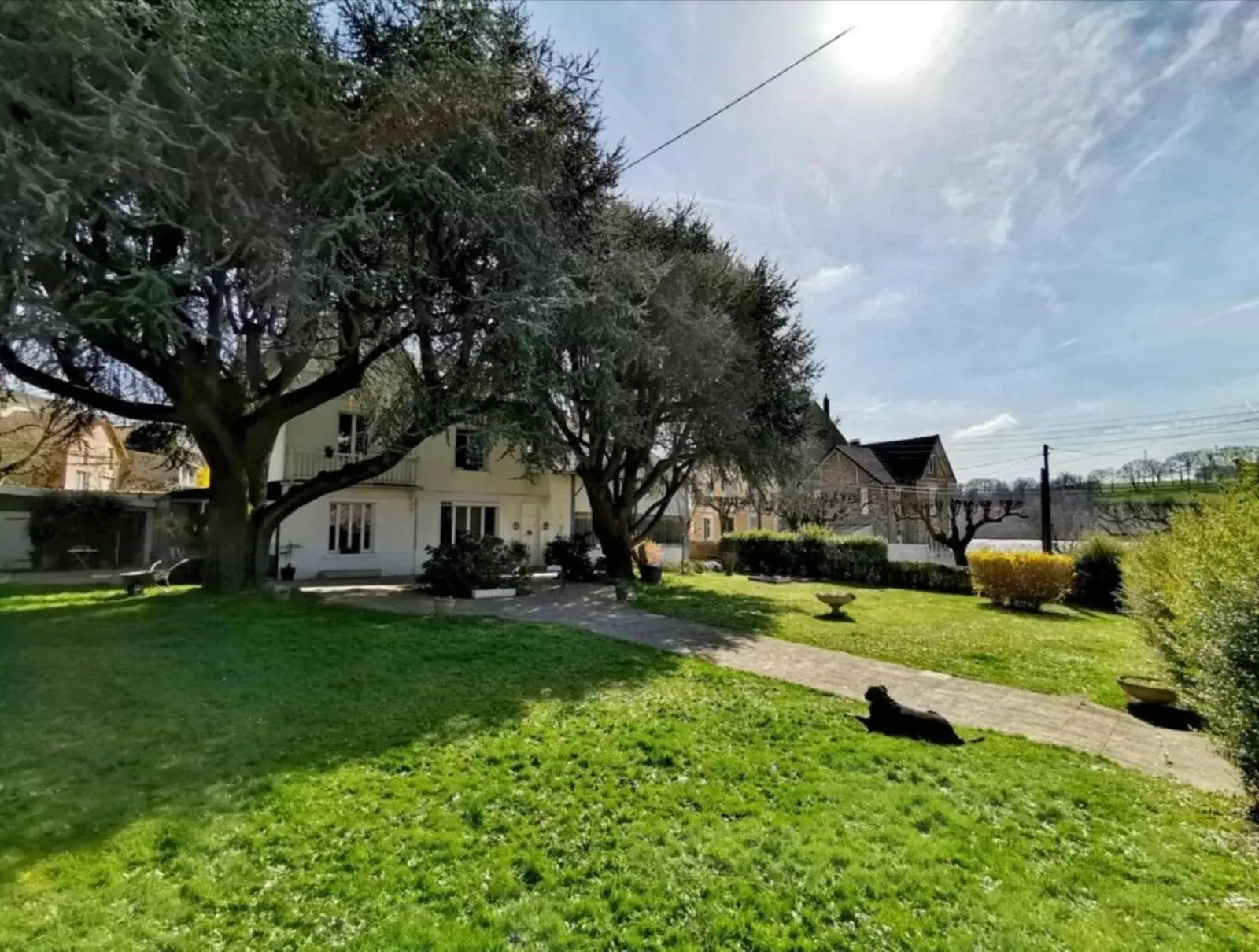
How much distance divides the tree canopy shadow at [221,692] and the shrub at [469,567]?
3315 millimetres

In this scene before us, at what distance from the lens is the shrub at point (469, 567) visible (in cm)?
1435

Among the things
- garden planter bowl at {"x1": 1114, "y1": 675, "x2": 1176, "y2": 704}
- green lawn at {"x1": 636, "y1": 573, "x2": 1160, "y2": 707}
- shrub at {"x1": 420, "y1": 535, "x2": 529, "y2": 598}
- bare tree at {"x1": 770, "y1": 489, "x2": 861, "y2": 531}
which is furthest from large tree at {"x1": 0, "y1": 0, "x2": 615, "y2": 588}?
bare tree at {"x1": 770, "y1": 489, "x2": 861, "y2": 531}

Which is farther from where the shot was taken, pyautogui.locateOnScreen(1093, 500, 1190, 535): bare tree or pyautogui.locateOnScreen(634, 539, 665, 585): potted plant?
pyautogui.locateOnScreen(1093, 500, 1190, 535): bare tree

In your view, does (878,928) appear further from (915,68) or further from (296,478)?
(296,478)

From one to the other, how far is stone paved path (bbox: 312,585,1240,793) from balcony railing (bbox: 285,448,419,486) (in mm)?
6247

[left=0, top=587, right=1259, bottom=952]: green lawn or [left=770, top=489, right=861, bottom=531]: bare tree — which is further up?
[left=770, top=489, right=861, bottom=531]: bare tree

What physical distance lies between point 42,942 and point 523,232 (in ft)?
34.2

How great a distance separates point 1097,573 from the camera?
55.3 feet

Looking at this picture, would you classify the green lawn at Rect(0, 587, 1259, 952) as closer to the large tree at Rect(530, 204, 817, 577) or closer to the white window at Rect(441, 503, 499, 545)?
the large tree at Rect(530, 204, 817, 577)

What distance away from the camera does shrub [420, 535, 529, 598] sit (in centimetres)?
1435

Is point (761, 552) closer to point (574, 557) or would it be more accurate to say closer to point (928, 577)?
point (928, 577)

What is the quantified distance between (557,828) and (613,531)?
48.7 ft

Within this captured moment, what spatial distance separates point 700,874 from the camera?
10.6 feet

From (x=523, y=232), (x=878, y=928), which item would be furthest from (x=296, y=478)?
(x=878, y=928)
